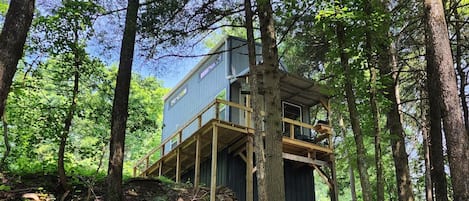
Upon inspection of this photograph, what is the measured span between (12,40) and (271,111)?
417 cm

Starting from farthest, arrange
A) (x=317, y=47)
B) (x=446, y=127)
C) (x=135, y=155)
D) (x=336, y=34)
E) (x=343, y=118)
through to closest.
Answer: (x=135, y=155)
(x=343, y=118)
(x=317, y=47)
(x=336, y=34)
(x=446, y=127)

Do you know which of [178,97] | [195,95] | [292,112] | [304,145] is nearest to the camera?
[304,145]

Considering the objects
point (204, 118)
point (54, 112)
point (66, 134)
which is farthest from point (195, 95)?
point (66, 134)

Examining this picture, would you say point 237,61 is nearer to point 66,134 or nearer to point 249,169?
point 249,169

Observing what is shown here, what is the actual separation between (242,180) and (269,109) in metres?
5.43

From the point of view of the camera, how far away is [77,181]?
8898 mm

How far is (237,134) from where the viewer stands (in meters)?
11.5

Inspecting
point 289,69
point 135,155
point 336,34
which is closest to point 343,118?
point 289,69

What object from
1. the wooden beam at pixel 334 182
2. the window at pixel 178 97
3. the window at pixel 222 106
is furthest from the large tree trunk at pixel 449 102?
the window at pixel 178 97

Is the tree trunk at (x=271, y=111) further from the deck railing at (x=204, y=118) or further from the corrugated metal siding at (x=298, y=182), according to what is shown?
the corrugated metal siding at (x=298, y=182)

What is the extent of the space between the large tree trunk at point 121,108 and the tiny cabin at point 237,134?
272 cm

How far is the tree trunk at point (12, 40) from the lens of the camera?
401 cm

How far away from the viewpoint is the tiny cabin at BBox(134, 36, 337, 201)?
11.4 m

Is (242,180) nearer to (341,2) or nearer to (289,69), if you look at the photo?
(289,69)
